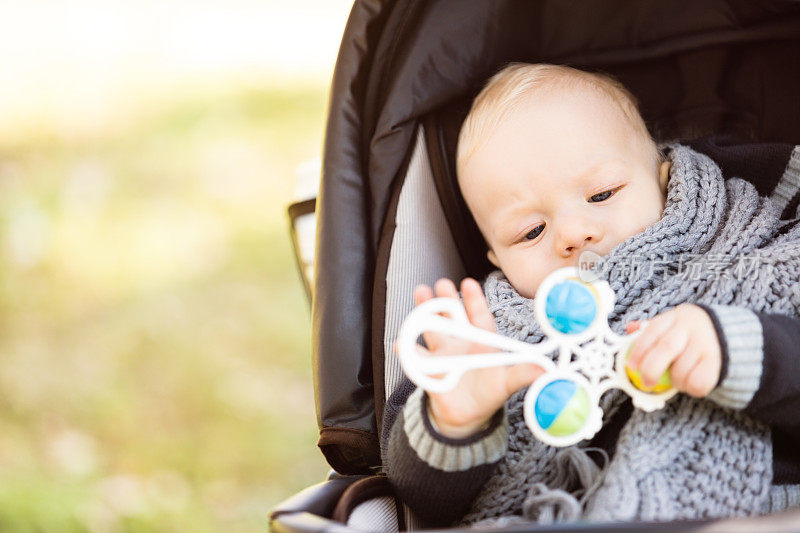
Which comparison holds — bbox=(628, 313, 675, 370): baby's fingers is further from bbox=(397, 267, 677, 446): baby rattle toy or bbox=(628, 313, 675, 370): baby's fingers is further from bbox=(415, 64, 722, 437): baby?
bbox=(415, 64, 722, 437): baby

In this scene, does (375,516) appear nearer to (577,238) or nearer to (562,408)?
(562,408)

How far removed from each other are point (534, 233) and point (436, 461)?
36cm

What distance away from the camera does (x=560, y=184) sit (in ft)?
Result: 3.37

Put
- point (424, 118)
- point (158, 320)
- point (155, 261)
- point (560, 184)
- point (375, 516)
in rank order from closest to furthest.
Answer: point (375, 516) < point (560, 184) < point (424, 118) < point (158, 320) < point (155, 261)

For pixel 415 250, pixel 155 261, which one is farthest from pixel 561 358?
pixel 155 261

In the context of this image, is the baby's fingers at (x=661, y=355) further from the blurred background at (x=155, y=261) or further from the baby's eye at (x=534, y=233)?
the blurred background at (x=155, y=261)

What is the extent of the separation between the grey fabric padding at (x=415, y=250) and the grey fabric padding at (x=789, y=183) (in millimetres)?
466

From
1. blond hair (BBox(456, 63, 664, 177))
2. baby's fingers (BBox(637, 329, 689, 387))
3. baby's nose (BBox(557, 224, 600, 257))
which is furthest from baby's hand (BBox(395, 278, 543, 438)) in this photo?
blond hair (BBox(456, 63, 664, 177))

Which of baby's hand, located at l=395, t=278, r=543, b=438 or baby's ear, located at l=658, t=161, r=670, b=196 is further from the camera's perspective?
baby's ear, located at l=658, t=161, r=670, b=196

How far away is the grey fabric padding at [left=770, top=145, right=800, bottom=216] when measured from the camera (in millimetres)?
1086

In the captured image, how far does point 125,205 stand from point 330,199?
1407mm

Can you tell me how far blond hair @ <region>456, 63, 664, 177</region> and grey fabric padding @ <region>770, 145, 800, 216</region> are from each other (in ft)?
0.53

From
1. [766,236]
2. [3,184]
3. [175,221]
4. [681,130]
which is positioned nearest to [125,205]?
[175,221]

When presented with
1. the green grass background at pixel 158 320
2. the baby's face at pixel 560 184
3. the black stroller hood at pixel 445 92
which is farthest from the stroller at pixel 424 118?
the green grass background at pixel 158 320
